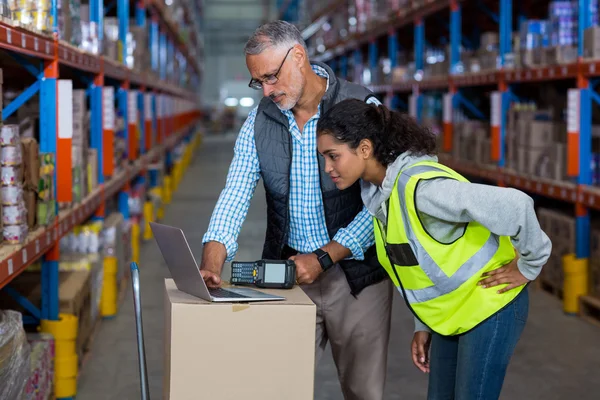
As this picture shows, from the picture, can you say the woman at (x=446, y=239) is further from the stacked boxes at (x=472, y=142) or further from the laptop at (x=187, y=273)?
the stacked boxes at (x=472, y=142)

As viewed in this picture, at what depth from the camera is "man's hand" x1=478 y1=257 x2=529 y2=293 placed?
7.52ft

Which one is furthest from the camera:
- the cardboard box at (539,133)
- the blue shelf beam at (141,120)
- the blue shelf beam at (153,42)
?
the blue shelf beam at (153,42)

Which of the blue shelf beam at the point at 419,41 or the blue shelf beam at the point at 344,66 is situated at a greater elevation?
the blue shelf beam at the point at 344,66

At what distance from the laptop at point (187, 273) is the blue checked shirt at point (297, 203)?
43cm

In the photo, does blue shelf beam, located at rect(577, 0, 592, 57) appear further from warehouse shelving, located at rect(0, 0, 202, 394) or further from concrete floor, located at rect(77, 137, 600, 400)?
warehouse shelving, located at rect(0, 0, 202, 394)

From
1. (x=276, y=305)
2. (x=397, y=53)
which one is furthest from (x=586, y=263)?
(x=397, y=53)

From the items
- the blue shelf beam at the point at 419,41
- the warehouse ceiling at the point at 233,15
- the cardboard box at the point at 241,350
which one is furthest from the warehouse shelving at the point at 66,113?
the warehouse ceiling at the point at 233,15

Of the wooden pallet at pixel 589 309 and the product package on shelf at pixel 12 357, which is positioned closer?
the product package on shelf at pixel 12 357

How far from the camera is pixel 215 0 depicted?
1484 inches

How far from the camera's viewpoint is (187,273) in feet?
7.12

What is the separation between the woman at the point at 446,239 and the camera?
7.09ft

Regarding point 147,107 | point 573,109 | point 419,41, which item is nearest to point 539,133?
point 573,109

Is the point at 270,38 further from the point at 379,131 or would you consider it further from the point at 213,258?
the point at 213,258

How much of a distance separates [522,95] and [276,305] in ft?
25.9
